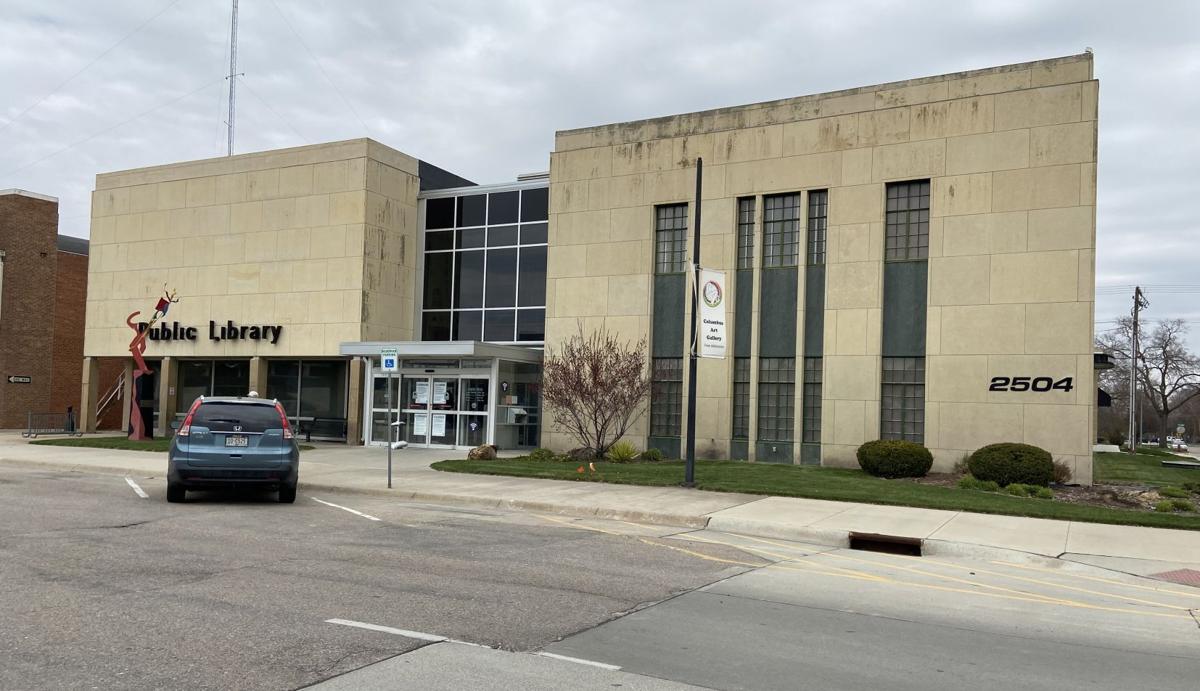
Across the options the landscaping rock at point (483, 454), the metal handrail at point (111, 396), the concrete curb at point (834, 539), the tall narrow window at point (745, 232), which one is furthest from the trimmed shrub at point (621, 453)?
the metal handrail at point (111, 396)

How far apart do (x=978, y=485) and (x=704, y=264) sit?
9692 millimetres

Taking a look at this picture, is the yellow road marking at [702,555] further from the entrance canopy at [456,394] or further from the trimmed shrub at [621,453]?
the entrance canopy at [456,394]

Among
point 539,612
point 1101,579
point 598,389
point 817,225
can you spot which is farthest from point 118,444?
point 1101,579

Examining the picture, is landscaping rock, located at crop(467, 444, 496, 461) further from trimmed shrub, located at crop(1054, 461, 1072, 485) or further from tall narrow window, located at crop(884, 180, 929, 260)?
trimmed shrub, located at crop(1054, 461, 1072, 485)

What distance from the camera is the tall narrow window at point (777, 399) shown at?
25141 mm

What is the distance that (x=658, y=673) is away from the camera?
630 centimetres

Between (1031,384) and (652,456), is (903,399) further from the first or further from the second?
(652,456)

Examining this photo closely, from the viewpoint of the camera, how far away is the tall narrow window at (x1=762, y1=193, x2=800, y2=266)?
25.6 metres

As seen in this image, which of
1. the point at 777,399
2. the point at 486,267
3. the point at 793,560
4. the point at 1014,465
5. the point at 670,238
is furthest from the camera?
the point at 486,267

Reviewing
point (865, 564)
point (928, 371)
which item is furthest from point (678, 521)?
point (928, 371)

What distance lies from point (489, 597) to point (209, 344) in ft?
97.0

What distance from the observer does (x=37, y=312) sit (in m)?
40.0

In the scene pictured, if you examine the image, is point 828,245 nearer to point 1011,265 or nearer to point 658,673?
point 1011,265

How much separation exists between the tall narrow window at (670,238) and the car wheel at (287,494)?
1421 cm
